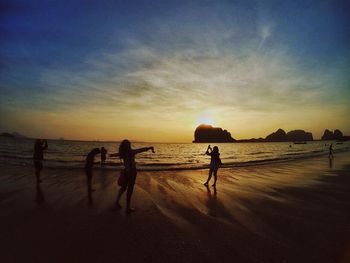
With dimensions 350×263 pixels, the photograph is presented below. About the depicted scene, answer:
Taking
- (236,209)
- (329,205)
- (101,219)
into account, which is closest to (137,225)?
(101,219)

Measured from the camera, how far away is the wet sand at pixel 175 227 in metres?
5.17

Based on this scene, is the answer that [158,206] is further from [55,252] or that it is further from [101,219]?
[55,252]

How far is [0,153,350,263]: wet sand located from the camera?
204 inches

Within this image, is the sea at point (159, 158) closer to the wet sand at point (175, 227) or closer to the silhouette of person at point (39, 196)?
the silhouette of person at point (39, 196)

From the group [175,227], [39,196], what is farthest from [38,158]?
[175,227]

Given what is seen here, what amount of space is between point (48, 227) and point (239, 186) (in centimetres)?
1005

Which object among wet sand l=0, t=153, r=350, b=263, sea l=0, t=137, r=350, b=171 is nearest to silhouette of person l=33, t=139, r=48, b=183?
wet sand l=0, t=153, r=350, b=263

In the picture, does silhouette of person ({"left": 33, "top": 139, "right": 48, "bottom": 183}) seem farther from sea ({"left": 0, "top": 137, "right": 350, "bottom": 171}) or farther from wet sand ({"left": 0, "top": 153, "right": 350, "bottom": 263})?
sea ({"left": 0, "top": 137, "right": 350, "bottom": 171})

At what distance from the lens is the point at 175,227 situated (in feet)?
22.4

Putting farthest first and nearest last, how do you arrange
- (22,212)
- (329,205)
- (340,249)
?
(329,205) < (22,212) < (340,249)

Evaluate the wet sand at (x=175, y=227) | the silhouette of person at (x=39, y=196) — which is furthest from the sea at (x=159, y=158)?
the wet sand at (x=175, y=227)

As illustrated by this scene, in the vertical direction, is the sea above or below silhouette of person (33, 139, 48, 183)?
below

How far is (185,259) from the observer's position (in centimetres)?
494

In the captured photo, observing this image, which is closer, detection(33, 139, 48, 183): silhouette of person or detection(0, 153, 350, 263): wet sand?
detection(0, 153, 350, 263): wet sand
